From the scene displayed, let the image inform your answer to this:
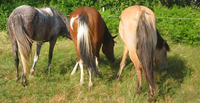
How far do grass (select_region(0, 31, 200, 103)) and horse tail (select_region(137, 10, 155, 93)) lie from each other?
1.67 ft

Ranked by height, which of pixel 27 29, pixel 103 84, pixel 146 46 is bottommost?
pixel 103 84

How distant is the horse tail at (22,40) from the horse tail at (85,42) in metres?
1.13

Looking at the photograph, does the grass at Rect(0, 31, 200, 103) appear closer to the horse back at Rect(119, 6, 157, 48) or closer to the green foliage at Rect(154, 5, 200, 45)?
the green foliage at Rect(154, 5, 200, 45)

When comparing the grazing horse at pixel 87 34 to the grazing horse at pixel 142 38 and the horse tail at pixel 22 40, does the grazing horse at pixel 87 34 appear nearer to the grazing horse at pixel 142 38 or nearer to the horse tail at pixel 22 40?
the grazing horse at pixel 142 38

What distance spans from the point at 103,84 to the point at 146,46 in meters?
1.43

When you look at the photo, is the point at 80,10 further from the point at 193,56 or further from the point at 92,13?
the point at 193,56

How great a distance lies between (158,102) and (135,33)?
142 centimetres

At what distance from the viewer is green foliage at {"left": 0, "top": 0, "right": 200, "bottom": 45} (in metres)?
7.70

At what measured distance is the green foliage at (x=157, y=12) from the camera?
770 cm

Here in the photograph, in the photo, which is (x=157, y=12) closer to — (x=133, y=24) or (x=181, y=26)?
(x=181, y=26)

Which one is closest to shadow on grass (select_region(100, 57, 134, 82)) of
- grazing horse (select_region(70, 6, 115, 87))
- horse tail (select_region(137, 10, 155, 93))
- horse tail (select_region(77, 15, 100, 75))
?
grazing horse (select_region(70, 6, 115, 87))

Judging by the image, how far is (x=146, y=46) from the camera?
3988 mm

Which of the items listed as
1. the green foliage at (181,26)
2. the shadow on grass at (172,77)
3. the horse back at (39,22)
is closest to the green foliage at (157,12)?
the green foliage at (181,26)

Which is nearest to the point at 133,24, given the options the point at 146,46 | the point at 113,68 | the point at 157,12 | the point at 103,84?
the point at 146,46
